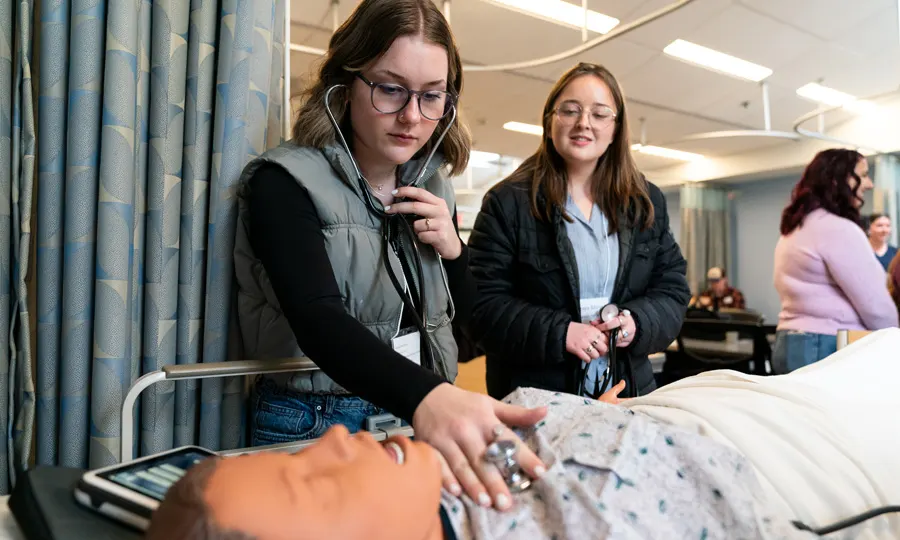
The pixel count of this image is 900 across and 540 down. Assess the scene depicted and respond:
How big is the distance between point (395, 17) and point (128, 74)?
493mm

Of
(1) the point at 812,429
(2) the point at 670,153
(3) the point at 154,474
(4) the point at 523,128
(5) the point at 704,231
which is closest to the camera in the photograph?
(3) the point at 154,474

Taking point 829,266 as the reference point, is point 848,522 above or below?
below

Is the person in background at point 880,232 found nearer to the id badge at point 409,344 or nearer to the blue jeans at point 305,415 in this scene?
the id badge at point 409,344

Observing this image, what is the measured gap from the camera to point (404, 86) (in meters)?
1.03

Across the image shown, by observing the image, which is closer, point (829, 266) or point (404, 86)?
point (404, 86)

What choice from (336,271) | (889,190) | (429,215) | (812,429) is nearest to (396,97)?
(429,215)

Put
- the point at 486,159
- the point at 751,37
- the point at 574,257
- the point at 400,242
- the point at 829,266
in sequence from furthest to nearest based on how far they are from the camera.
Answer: the point at 486,159, the point at 751,37, the point at 829,266, the point at 574,257, the point at 400,242

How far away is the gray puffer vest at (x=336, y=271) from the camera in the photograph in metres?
1.02

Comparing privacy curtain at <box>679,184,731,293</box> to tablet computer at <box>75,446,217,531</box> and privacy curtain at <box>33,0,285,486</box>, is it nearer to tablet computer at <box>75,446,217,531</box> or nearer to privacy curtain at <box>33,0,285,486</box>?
privacy curtain at <box>33,0,285,486</box>

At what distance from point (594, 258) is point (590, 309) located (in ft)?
0.46

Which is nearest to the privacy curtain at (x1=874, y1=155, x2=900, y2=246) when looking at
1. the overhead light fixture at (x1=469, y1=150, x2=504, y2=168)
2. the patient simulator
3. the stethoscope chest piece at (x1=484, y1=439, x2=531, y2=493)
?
the overhead light fixture at (x1=469, y1=150, x2=504, y2=168)

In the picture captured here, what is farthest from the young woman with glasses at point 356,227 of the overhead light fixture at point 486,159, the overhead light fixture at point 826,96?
the overhead light fixture at point 486,159

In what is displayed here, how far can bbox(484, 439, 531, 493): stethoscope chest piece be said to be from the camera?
2.39 feet

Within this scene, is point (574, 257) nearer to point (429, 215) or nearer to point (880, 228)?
point (429, 215)
